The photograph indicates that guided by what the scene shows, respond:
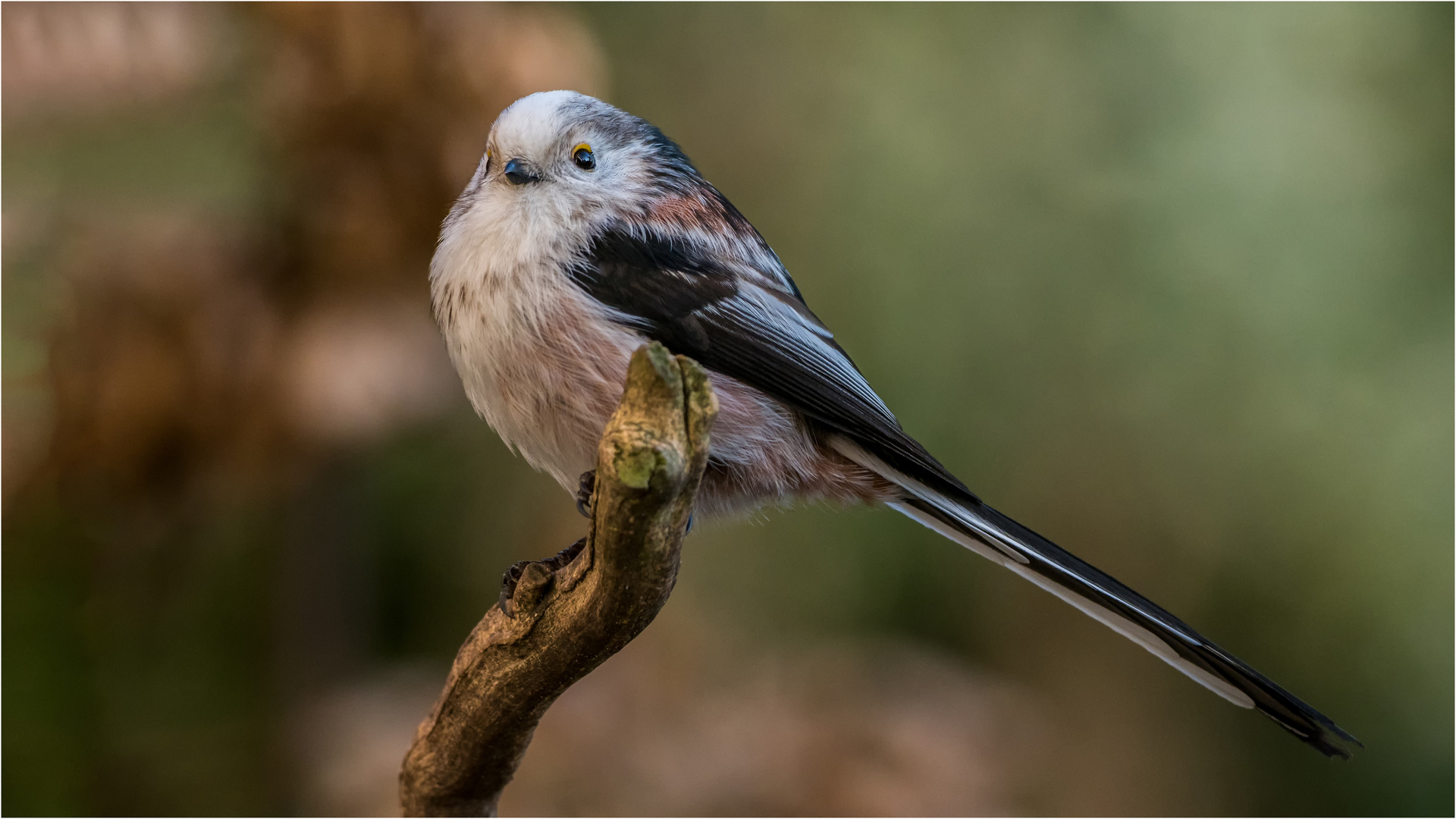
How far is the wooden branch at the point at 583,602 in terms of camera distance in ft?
4.66

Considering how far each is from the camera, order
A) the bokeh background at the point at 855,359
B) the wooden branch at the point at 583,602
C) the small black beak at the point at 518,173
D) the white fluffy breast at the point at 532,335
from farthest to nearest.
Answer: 1. the bokeh background at the point at 855,359
2. the small black beak at the point at 518,173
3. the white fluffy breast at the point at 532,335
4. the wooden branch at the point at 583,602

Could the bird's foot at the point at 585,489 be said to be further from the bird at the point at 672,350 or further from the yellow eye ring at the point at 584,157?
the yellow eye ring at the point at 584,157

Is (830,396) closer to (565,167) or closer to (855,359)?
(565,167)

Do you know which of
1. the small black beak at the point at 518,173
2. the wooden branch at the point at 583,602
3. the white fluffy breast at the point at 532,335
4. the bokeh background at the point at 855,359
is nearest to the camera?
the wooden branch at the point at 583,602

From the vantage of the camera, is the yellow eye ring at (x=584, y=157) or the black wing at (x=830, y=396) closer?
the black wing at (x=830, y=396)

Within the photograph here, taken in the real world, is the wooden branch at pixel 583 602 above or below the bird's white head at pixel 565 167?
below

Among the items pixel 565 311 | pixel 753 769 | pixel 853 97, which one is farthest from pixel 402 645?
pixel 853 97

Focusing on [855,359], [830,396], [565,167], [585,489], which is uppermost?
[565,167]

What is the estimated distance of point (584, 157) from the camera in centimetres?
207

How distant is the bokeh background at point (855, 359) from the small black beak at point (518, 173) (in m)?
1.03

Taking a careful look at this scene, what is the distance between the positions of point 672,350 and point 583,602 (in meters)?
0.47

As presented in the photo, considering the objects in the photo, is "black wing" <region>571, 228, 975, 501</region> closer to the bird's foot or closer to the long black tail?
the long black tail

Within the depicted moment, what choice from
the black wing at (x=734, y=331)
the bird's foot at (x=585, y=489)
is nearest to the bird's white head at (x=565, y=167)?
the black wing at (x=734, y=331)

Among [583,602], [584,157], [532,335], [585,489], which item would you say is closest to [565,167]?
[584,157]
